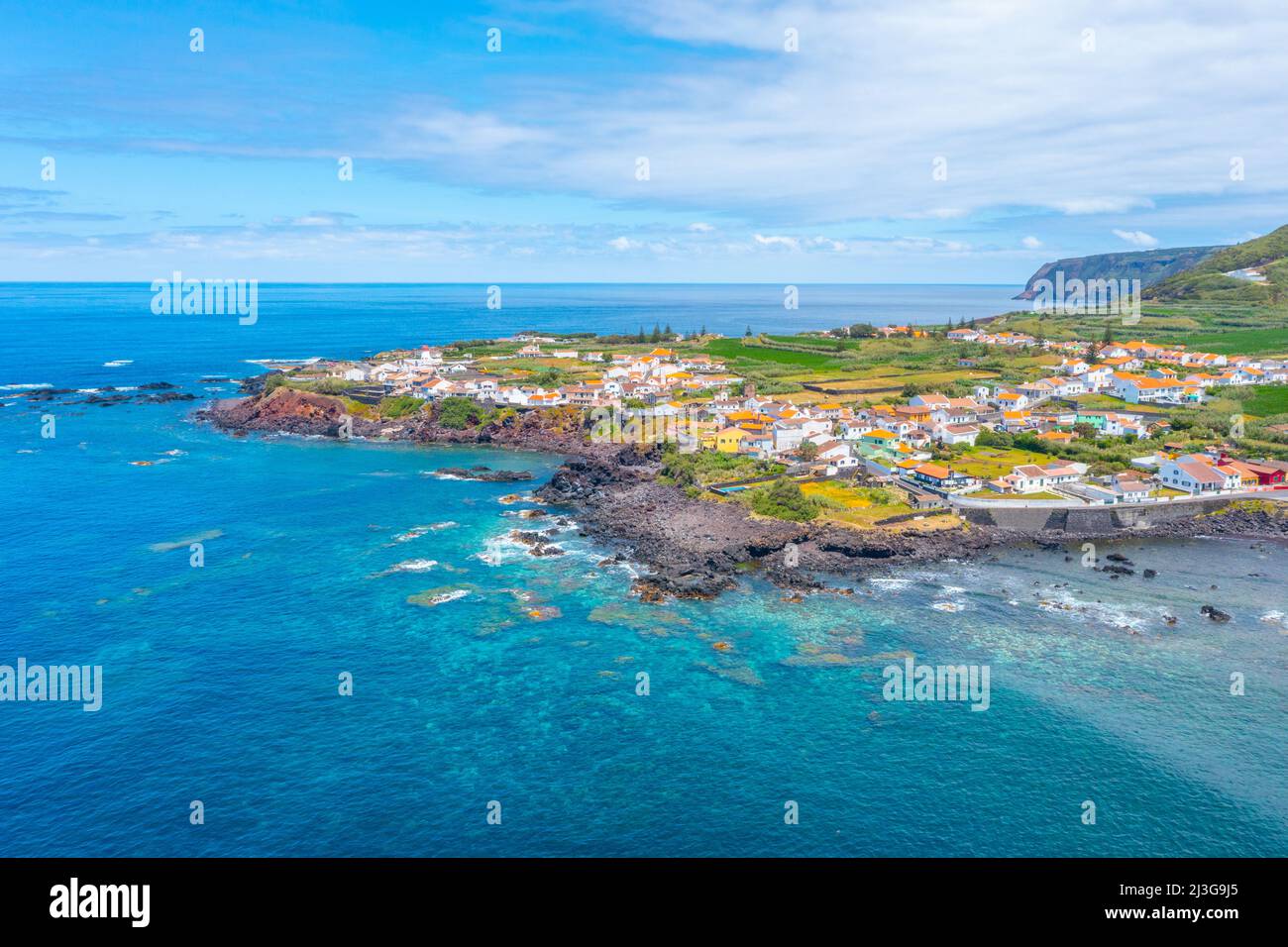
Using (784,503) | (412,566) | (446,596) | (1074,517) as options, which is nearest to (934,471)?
(1074,517)

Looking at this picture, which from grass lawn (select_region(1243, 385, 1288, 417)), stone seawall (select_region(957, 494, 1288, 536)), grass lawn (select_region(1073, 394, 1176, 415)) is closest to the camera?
stone seawall (select_region(957, 494, 1288, 536))

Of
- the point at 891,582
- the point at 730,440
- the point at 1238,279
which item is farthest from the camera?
the point at 1238,279

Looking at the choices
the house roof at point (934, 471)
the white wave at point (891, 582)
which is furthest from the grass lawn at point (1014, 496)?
the white wave at point (891, 582)

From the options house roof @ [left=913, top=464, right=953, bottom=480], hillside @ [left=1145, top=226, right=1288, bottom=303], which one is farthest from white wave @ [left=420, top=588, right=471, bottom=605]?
hillside @ [left=1145, top=226, right=1288, bottom=303]

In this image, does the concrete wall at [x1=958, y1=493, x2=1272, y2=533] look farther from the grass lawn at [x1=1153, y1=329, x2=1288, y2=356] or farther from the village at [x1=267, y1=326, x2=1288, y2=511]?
the grass lawn at [x1=1153, y1=329, x2=1288, y2=356]

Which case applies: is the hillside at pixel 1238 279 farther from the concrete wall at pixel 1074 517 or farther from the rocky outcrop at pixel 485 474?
the rocky outcrop at pixel 485 474

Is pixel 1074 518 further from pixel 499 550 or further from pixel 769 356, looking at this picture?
pixel 769 356
